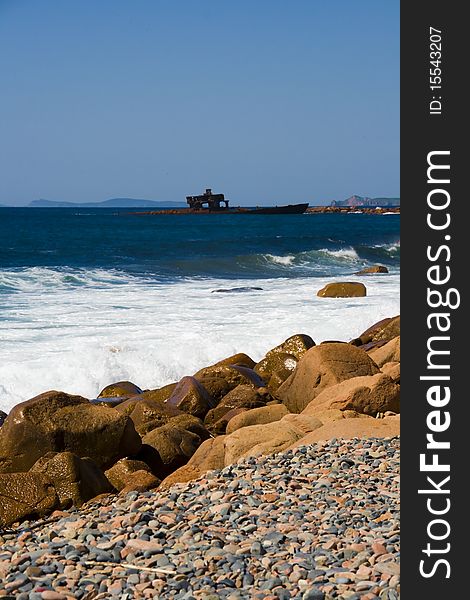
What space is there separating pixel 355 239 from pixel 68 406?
43.2 meters

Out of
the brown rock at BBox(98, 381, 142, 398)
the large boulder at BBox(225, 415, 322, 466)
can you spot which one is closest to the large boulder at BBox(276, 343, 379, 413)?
the large boulder at BBox(225, 415, 322, 466)

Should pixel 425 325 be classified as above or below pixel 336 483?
above

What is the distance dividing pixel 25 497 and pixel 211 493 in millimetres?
1682

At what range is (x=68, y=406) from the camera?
7914mm

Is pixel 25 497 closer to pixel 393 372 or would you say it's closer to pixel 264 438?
pixel 264 438

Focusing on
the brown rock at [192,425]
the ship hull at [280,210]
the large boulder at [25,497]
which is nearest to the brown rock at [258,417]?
the brown rock at [192,425]

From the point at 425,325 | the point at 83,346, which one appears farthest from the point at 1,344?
the point at 425,325

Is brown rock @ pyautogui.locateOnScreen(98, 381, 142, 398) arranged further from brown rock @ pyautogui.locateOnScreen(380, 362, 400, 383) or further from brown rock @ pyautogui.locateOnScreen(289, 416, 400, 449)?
brown rock @ pyautogui.locateOnScreen(289, 416, 400, 449)

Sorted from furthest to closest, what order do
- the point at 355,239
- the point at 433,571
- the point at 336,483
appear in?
1. the point at 355,239
2. the point at 336,483
3. the point at 433,571

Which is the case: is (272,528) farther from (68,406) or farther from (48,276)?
(48,276)

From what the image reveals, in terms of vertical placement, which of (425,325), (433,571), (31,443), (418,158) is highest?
(418,158)

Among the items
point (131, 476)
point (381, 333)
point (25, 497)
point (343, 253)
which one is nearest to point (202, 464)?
point (131, 476)

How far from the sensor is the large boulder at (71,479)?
651cm

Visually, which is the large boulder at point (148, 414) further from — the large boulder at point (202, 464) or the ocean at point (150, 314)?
the ocean at point (150, 314)
